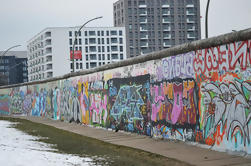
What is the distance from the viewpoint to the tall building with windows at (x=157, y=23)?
147 m

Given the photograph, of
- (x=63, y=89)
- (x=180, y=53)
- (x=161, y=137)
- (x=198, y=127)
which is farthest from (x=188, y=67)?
(x=63, y=89)

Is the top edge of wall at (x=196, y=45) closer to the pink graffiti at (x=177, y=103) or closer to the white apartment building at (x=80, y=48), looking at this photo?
the pink graffiti at (x=177, y=103)

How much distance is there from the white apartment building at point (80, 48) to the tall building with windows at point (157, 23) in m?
4.23

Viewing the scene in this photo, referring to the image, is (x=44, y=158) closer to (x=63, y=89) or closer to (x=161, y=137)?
(x=161, y=137)

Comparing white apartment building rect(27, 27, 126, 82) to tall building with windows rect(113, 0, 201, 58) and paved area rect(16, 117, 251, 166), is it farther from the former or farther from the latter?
paved area rect(16, 117, 251, 166)

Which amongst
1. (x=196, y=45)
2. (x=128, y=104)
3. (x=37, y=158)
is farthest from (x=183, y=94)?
(x=37, y=158)

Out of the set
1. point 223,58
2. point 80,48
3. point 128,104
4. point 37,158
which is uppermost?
point 80,48

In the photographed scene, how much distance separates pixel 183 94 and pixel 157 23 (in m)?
139

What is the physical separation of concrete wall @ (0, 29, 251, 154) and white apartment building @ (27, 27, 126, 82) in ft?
399

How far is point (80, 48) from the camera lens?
144375mm

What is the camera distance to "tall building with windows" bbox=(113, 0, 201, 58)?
483 ft

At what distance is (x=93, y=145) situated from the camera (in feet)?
41.9

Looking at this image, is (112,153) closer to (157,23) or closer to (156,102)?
(156,102)

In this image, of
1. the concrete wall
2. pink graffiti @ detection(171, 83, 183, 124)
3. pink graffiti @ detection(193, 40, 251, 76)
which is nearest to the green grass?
the concrete wall
